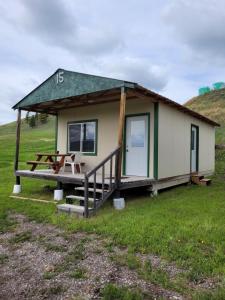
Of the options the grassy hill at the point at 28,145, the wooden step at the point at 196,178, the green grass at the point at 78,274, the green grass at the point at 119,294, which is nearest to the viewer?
the green grass at the point at 119,294

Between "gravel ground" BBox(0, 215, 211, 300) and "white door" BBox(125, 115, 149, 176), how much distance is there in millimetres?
3965

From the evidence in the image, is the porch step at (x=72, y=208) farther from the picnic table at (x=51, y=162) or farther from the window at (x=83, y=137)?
the window at (x=83, y=137)

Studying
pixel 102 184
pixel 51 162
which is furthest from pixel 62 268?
pixel 51 162

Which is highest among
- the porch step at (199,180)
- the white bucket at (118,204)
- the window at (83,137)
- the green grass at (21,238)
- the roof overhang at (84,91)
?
the roof overhang at (84,91)

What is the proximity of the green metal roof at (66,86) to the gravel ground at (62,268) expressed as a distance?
12.0 feet

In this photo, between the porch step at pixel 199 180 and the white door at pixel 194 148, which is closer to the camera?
the porch step at pixel 199 180

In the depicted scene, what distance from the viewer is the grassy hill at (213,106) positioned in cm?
2432

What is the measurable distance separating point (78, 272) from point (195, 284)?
137cm

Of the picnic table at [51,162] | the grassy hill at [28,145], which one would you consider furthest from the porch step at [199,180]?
the grassy hill at [28,145]

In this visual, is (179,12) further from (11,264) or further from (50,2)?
(11,264)

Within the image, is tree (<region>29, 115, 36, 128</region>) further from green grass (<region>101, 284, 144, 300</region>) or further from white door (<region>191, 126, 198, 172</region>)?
green grass (<region>101, 284, 144, 300</region>)

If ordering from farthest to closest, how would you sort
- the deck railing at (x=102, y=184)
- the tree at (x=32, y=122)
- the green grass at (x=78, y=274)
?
the tree at (x=32, y=122), the deck railing at (x=102, y=184), the green grass at (x=78, y=274)

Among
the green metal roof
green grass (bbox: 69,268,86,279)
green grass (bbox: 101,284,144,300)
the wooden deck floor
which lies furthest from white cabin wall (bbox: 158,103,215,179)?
green grass (bbox: 101,284,144,300)

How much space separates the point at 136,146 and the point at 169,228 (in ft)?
13.6
